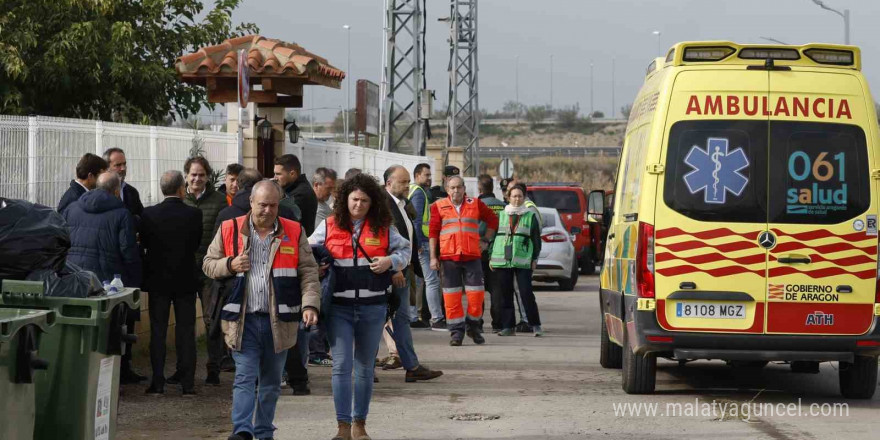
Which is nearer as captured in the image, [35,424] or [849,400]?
[35,424]

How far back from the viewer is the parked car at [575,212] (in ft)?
95.0

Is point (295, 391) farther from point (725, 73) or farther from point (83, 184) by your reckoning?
point (725, 73)

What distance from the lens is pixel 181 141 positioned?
15.2 m

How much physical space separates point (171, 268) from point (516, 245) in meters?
5.46

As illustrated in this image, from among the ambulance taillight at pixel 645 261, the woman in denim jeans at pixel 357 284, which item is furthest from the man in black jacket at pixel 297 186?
the ambulance taillight at pixel 645 261

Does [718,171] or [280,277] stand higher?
[718,171]

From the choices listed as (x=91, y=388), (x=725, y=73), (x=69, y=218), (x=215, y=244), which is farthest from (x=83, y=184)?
(x=725, y=73)

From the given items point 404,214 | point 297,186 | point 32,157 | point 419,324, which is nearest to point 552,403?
point 404,214

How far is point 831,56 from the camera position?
10203 millimetres

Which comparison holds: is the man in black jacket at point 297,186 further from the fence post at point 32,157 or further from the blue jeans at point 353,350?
the blue jeans at point 353,350

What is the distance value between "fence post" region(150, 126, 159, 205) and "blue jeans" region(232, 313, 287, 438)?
21.9 ft

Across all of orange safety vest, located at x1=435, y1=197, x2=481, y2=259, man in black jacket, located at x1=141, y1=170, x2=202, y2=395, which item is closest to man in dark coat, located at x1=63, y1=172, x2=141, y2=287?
man in black jacket, located at x1=141, y1=170, x2=202, y2=395

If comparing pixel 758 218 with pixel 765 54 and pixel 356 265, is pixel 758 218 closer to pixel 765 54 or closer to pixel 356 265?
pixel 765 54

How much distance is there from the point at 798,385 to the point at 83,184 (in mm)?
6014
